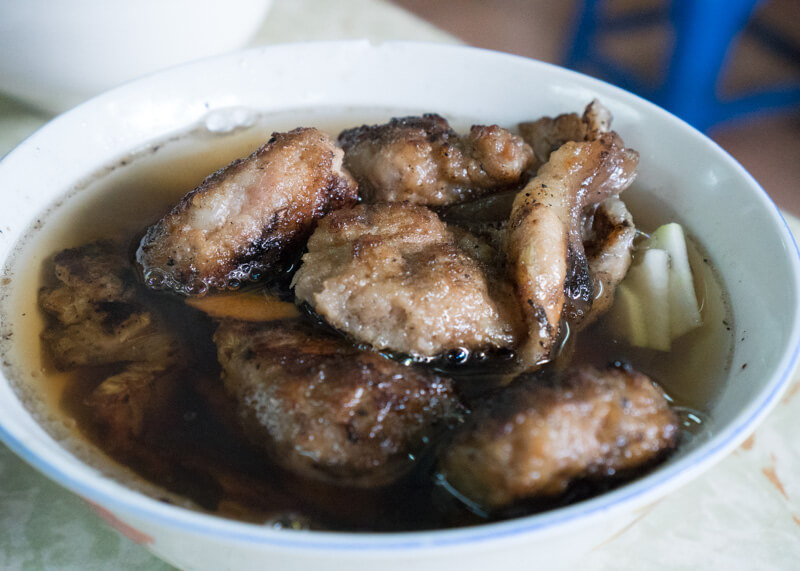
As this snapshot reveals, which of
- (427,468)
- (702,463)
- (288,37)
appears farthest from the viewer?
(288,37)

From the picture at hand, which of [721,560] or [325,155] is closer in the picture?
[721,560]

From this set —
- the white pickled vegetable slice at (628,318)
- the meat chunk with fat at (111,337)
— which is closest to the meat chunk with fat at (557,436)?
the white pickled vegetable slice at (628,318)

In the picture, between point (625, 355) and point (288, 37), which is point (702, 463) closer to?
point (625, 355)

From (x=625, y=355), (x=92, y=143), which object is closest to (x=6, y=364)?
(x=92, y=143)

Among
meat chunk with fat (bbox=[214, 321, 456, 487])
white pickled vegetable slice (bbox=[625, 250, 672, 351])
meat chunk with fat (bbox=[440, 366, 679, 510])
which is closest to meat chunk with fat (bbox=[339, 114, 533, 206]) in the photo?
white pickled vegetable slice (bbox=[625, 250, 672, 351])

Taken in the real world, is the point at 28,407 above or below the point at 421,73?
below

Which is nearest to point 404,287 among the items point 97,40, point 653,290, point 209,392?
point 209,392
